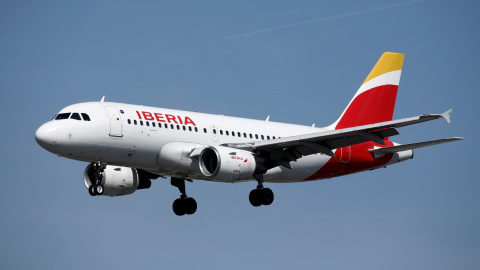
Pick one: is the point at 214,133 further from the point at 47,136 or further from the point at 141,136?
the point at 47,136

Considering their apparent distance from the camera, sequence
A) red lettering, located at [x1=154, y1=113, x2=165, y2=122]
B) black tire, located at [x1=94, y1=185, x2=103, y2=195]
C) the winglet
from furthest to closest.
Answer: red lettering, located at [x1=154, y1=113, x2=165, y2=122] < black tire, located at [x1=94, y1=185, x2=103, y2=195] < the winglet

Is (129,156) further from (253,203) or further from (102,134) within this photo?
(253,203)

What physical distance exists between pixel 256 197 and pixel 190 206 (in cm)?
501

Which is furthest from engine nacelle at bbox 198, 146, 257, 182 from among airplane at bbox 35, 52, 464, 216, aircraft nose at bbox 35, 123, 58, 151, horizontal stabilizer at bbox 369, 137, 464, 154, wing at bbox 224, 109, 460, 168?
horizontal stabilizer at bbox 369, 137, 464, 154

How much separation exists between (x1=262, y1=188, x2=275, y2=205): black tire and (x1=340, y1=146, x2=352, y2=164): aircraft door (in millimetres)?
5660

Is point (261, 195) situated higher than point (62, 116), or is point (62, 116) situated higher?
point (62, 116)

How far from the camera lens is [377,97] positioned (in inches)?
2440

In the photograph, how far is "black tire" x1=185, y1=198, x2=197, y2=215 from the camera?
57.5 meters

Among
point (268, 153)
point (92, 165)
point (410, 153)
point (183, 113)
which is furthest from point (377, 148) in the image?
point (92, 165)

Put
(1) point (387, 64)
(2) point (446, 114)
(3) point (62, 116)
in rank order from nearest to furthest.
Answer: (2) point (446, 114) < (3) point (62, 116) < (1) point (387, 64)

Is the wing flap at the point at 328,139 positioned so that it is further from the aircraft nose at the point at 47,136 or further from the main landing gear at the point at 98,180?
the aircraft nose at the point at 47,136

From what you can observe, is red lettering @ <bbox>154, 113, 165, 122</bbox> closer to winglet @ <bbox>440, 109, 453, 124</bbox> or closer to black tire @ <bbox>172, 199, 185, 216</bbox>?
black tire @ <bbox>172, 199, 185, 216</bbox>

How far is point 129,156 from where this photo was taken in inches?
1977

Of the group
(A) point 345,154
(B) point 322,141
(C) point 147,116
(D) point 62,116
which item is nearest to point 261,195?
(B) point 322,141
